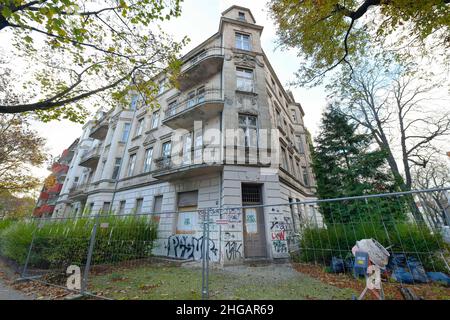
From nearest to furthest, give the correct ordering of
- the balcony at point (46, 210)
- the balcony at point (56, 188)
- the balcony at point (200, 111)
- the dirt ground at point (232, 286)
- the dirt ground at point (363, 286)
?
the dirt ground at point (363, 286) < the dirt ground at point (232, 286) < the balcony at point (200, 111) < the balcony at point (46, 210) < the balcony at point (56, 188)

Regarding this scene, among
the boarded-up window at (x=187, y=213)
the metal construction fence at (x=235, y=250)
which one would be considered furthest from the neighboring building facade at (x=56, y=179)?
the boarded-up window at (x=187, y=213)

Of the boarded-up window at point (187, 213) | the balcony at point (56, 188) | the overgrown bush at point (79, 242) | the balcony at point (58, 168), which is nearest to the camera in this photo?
the overgrown bush at point (79, 242)

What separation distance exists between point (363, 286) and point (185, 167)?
789 centimetres

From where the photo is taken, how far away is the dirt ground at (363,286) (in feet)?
11.4

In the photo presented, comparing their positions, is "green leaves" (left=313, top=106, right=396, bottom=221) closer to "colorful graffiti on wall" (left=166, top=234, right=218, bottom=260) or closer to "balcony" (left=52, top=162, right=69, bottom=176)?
"colorful graffiti on wall" (left=166, top=234, right=218, bottom=260)

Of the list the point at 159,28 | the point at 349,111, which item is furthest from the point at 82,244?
the point at 349,111

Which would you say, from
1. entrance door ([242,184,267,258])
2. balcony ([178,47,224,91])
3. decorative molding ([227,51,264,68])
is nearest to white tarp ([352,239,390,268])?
entrance door ([242,184,267,258])

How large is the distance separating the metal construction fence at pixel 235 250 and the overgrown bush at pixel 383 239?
0.08ft

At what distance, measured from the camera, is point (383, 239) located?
5059 millimetres

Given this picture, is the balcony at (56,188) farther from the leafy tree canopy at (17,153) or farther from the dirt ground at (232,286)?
the dirt ground at (232,286)

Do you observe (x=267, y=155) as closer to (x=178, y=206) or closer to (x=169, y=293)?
(x=178, y=206)

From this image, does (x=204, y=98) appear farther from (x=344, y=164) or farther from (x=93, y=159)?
(x=93, y=159)

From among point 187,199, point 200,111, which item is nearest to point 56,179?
point 187,199

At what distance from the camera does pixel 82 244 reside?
6.32 metres
